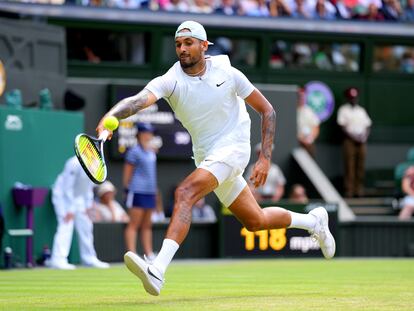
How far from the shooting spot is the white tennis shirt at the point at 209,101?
9805 millimetres

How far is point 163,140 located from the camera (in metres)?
22.9

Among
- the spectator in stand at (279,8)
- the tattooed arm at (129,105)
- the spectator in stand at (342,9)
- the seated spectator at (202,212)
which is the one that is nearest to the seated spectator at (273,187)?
the seated spectator at (202,212)

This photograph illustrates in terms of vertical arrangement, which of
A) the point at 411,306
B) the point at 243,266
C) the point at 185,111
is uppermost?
the point at 185,111

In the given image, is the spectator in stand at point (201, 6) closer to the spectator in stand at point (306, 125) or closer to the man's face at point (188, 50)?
the spectator in stand at point (306, 125)

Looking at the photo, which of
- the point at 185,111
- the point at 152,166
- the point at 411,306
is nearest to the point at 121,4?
the point at 152,166

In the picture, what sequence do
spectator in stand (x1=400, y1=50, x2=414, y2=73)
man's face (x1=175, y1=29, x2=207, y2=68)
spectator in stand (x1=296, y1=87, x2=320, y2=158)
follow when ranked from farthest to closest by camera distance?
spectator in stand (x1=400, y1=50, x2=414, y2=73) < spectator in stand (x1=296, y1=87, x2=320, y2=158) < man's face (x1=175, y1=29, x2=207, y2=68)

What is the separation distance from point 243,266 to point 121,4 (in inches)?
340

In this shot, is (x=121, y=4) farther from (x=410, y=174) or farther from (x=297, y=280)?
(x=297, y=280)

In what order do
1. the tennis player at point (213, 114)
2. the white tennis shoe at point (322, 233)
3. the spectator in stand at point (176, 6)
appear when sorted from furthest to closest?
the spectator in stand at point (176, 6), the white tennis shoe at point (322, 233), the tennis player at point (213, 114)

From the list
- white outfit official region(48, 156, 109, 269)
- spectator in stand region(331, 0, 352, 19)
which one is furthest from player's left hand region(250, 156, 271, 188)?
spectator in stand region(331, 0, 352, 19)

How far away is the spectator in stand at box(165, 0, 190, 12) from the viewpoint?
23830 mm

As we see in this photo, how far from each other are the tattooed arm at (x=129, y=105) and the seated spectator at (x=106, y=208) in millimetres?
10306

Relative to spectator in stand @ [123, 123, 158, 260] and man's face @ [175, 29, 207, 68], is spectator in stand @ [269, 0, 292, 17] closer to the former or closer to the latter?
spectator in stand @ [123, 123, 158, 260]

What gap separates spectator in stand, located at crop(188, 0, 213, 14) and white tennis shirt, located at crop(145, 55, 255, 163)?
14299mm
